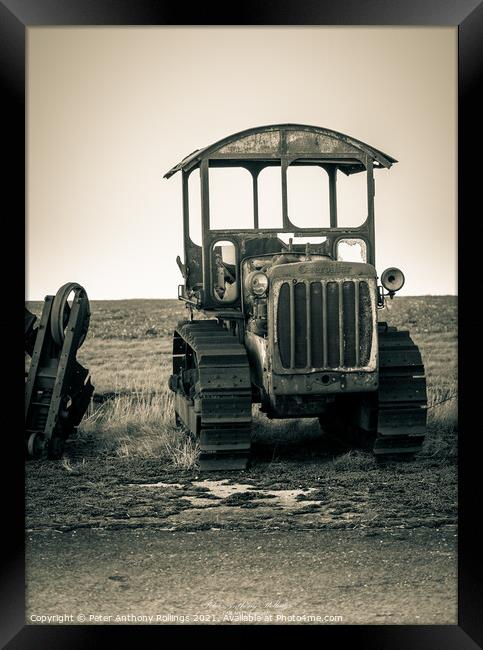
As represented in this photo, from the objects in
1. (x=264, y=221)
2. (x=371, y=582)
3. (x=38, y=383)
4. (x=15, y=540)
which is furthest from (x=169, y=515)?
(x=264, y=221)

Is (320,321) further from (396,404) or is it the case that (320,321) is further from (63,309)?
(63,309)

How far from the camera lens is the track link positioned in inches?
317

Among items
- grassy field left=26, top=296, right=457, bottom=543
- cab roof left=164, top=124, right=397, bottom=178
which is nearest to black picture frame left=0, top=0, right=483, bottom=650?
grassy field left=26, top=296, right=457, bottom=543

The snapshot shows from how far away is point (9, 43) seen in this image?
5871 millimetres

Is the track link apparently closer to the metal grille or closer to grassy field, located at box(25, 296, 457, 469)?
grassy field, located at box(25, 296, 457, 469)

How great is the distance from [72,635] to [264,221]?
439 cm

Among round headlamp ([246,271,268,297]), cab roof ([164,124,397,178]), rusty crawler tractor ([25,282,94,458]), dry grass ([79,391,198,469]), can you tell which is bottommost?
dry grass ([79,391,198,469])

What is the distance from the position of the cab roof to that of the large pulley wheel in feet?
5.17

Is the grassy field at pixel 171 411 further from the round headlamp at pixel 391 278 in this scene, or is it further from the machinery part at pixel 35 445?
the machinery part at pixel 35 445

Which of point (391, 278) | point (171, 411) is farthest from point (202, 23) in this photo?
point (171, 411)

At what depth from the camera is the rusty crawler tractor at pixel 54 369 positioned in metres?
8.19

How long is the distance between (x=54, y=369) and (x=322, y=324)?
2.48 meters

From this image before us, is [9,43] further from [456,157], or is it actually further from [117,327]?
[117,327]

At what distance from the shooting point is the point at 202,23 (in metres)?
5.82
